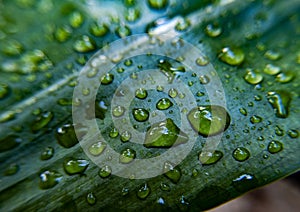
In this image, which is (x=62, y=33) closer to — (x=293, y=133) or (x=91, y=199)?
(x=91, y=199)

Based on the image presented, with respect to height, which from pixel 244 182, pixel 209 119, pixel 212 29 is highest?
pixel 212 29

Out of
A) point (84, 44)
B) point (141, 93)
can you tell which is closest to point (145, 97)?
point (141, 93)

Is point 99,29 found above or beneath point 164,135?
above

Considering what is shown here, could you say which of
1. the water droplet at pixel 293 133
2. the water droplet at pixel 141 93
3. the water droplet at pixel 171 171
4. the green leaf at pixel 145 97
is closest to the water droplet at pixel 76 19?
the green leaf at pixel 145 97

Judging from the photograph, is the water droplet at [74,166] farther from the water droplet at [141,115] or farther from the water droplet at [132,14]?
the water droplet at [132,14]
